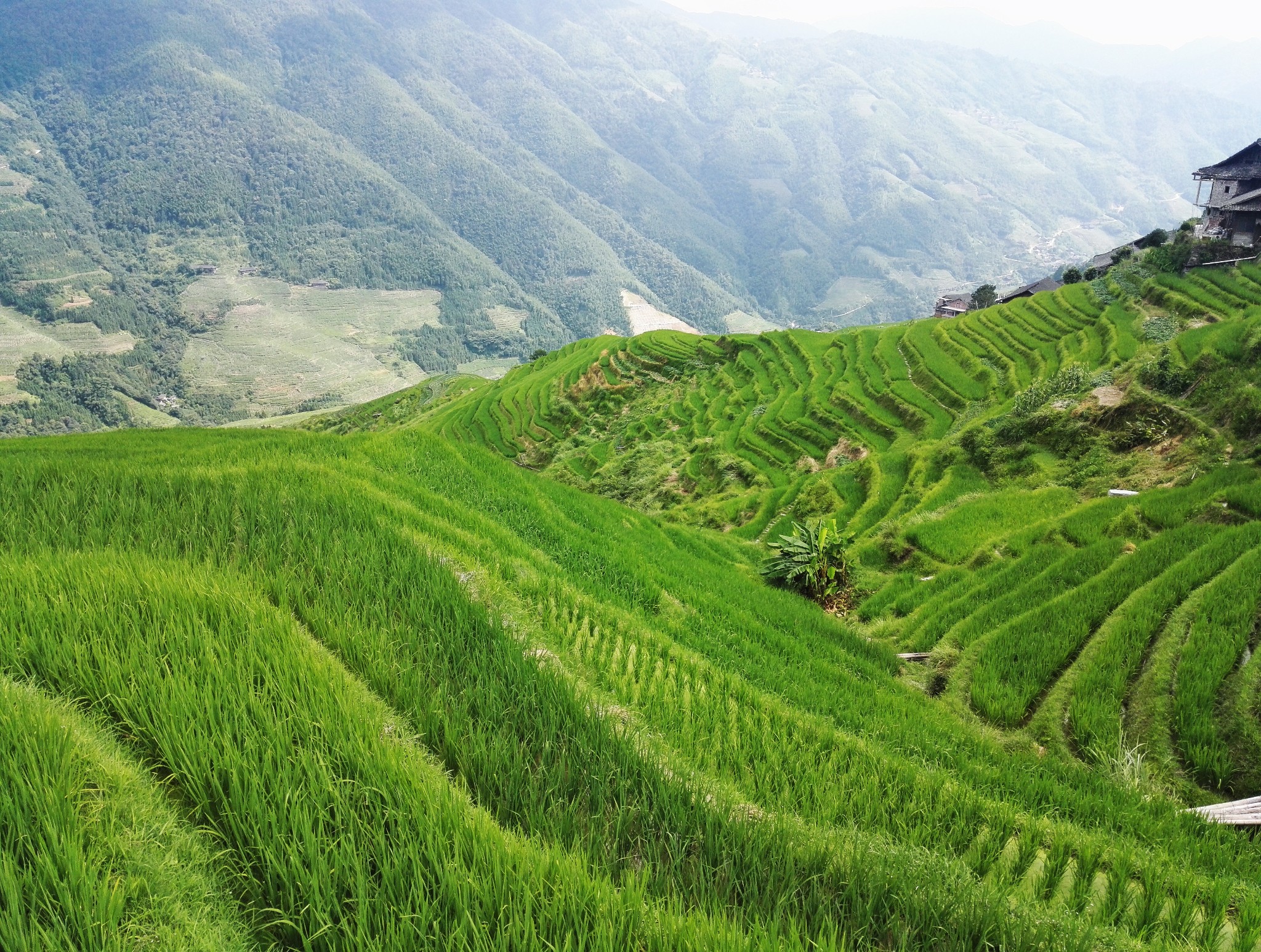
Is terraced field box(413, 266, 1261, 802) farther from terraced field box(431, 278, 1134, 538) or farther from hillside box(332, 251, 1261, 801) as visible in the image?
terraced field box(431, 278, 1134, 538)

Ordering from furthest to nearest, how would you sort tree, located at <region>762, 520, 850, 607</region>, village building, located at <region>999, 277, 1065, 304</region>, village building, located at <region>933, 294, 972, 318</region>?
village building, located at <region>933, 294, 972, 318</region>
village building, located at <region>999, 277, 1065, 304</region>
tree, located at <region>762, 520, 850, 607</region>

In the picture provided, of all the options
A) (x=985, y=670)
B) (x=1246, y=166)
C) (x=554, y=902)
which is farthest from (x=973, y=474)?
(x=1246, y=166)

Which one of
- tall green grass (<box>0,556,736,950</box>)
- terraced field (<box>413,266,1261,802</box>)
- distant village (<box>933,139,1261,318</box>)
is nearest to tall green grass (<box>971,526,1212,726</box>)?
terraced field (<box>413,266,1261,802</box>)

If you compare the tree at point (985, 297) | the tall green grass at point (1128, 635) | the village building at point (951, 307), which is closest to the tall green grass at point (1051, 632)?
the tall green grass at point (1128, 635)

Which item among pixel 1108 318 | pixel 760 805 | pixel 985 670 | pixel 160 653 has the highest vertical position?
pixel 1108 318

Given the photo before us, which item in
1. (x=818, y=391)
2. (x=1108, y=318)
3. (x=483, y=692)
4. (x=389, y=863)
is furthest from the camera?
(x=818, y=391)

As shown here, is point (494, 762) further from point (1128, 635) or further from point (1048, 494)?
point (1048, 494)

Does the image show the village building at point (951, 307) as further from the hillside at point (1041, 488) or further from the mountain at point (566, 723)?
the mountain at point (566, 723)

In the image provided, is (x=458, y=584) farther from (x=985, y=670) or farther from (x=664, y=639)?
(x=985, y=670)
